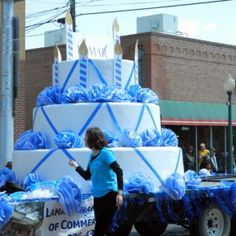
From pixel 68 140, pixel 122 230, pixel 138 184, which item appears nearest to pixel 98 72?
pixel 68 140

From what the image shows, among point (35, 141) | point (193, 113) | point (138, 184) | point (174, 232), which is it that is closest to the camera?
point (138, 184)

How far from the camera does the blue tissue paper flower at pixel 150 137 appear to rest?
9.03m

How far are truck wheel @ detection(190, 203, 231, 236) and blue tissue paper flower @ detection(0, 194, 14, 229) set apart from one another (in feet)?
11.4

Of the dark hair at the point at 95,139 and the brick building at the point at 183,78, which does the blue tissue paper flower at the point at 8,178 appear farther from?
the brick building at the point at 183,78

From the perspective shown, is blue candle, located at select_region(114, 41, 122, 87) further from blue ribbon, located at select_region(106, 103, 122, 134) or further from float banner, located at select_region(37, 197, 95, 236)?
float banner, located at select_region(37, 197, 95, 236)

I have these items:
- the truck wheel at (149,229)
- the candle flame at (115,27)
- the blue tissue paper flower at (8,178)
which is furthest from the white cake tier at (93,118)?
the truck wheel at (149,229)

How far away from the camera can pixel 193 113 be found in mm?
26625

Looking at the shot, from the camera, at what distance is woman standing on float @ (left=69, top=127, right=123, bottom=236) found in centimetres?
737

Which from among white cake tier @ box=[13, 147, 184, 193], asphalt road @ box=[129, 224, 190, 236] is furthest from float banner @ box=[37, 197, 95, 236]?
asphalt road @ box=[129, 224, 190, 236]

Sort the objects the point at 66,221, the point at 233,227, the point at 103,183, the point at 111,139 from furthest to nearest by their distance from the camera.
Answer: the point at 233,227
the point at 111,139
the point at 66,221
the point at 103,183

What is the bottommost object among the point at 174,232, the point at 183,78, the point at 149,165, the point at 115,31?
the point at 174,232

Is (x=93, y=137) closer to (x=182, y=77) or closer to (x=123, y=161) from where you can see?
(x=123, y=161)

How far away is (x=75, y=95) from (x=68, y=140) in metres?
0.79

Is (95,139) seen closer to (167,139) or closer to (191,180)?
(167,139)
